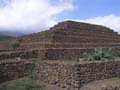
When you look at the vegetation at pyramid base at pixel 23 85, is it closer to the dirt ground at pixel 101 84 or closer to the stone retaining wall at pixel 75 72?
the stone retaining wall at pixel 75 72

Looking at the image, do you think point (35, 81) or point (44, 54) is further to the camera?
point (44, 54)

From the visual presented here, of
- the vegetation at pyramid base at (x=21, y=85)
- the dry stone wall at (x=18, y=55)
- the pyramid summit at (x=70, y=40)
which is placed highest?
the pyramid summit at (x=70, y=40)

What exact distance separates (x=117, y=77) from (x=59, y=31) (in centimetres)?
978

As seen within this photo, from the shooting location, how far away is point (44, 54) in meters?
16.2

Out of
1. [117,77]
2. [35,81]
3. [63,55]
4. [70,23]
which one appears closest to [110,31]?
[70,23]

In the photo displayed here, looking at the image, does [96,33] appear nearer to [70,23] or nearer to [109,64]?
[70,23]

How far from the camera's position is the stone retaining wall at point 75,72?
10.7m

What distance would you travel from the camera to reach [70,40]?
21.8 metres

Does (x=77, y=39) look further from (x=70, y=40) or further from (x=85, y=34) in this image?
(x=85, y=34)

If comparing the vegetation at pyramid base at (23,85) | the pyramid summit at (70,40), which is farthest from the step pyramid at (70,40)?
the vegetation at pyramid base at (23,85)

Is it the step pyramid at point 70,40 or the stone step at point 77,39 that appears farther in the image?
the stone step at point 77,39

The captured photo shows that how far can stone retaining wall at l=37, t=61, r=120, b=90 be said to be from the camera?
10.7 m

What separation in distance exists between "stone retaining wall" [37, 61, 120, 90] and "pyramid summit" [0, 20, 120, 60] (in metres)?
4.14

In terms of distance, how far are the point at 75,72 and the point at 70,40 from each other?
441 inches
